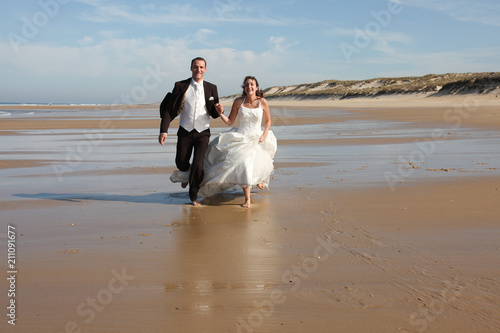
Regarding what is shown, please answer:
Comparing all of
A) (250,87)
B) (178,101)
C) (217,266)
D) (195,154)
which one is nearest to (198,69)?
(178,101)

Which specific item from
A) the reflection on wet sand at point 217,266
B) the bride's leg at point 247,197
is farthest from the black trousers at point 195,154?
the bride's leg at point 247,197

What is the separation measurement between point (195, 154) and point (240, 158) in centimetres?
68

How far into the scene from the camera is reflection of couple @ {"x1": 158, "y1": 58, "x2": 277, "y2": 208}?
22.4 feet

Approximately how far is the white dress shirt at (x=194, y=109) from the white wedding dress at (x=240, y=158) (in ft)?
1.15

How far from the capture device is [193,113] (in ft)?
22.8

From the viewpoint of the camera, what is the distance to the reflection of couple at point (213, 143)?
22.4 ft

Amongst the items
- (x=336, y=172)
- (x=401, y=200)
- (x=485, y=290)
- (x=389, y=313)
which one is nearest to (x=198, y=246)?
(x=389, y=313)

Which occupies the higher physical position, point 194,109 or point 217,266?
point 194,109

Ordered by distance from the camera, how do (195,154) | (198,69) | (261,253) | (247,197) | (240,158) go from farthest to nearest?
1. (195,154)
2. (198,69)
3. (240,158)
4. (247,197)
5. (261,253)

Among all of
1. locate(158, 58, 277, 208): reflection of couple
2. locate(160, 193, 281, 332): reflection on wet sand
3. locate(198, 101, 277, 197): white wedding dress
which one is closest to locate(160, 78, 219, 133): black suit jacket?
locate(158, 58, 277, 208): reflection of couple

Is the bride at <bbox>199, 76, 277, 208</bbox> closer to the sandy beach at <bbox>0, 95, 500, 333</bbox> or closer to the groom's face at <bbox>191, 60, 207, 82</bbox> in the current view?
the sandy beach at <bbox>0, 95, 500, 333</bbox>

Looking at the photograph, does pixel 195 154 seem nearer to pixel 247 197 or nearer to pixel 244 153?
pixel 244 153

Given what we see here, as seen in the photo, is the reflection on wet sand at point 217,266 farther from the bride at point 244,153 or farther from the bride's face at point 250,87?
the bride's face at point 250,87

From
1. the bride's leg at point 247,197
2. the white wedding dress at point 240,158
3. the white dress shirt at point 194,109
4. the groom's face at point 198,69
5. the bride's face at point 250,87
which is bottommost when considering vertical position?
the bride's leg at point 247,197
